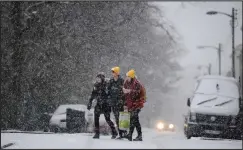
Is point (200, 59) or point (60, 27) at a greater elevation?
point (200, 59)

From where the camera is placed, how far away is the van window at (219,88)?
2328 cm

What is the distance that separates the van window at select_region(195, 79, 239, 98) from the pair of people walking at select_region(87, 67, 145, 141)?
24.5 ft

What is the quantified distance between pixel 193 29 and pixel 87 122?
359 ft

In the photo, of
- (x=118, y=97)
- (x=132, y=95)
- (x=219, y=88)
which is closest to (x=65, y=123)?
(x=219, y=88)

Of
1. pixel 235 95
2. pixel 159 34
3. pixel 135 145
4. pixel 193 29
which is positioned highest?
pixel 193 29

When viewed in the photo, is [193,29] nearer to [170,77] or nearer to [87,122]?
[170,77]

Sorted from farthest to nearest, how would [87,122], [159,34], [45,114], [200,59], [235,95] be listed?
1. [200,59]
2. [159,34]
3. [45,114]
4. [87,122]
5. [235,95]

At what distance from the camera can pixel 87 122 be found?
25.2 m

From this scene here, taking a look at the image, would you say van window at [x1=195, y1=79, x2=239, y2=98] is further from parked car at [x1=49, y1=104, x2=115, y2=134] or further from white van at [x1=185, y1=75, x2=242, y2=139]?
parked car at [x1=49, y1=104, x2=115, y2=134]

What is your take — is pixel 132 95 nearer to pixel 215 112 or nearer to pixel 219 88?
pixel 215 112

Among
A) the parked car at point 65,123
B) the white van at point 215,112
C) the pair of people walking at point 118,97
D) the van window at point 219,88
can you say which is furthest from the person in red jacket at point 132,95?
the parked car at point 65,123

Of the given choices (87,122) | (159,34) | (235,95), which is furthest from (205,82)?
(159,34)

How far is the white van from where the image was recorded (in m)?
22.0

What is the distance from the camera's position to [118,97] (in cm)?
1653
